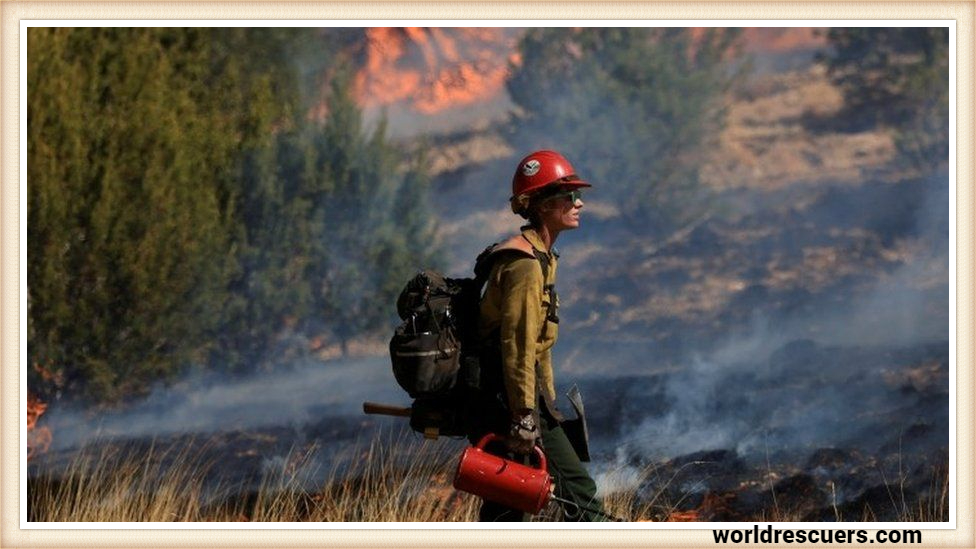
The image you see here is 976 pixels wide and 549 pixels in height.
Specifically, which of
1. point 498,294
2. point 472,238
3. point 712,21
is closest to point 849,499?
point 712,21

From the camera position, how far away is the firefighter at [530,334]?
7.16m

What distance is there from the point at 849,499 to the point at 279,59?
31.1 ft

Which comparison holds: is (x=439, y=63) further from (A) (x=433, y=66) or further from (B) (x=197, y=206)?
(B) (x=197, y=206)

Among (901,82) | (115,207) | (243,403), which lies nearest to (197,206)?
(115,207)

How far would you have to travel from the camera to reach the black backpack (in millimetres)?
7266

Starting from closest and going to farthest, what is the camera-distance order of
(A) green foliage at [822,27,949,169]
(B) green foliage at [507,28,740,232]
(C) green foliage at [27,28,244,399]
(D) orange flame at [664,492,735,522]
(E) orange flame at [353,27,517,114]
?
(D) orange flame at [664,492,735,522] < (C) green foliage at [27,28,244,399] < (E) orange flame at [353,27,517,114] < (B) green foliage at [507,28,740,232] < (A) green foliage at [822,27,949,169]

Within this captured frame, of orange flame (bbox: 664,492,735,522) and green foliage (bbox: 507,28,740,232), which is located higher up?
green foliage (bbox: 507,28,740,232)

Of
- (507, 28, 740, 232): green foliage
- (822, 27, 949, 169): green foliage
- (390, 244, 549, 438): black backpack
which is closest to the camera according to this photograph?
(390, 244, 549, 438): black backpack

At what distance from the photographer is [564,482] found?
744cm

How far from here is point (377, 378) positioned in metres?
18.6

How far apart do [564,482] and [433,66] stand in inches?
515

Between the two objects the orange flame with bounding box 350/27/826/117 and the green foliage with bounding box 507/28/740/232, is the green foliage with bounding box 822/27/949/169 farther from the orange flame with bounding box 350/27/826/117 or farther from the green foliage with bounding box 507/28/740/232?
the green foliage with bounding box 507/28/740/232

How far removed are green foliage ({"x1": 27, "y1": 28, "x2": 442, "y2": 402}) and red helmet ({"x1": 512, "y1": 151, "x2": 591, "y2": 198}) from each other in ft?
29.8

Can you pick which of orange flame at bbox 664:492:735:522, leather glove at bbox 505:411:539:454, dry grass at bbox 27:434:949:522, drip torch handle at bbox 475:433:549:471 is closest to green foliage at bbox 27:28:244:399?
dry grass at bbox 27:434:949:522
